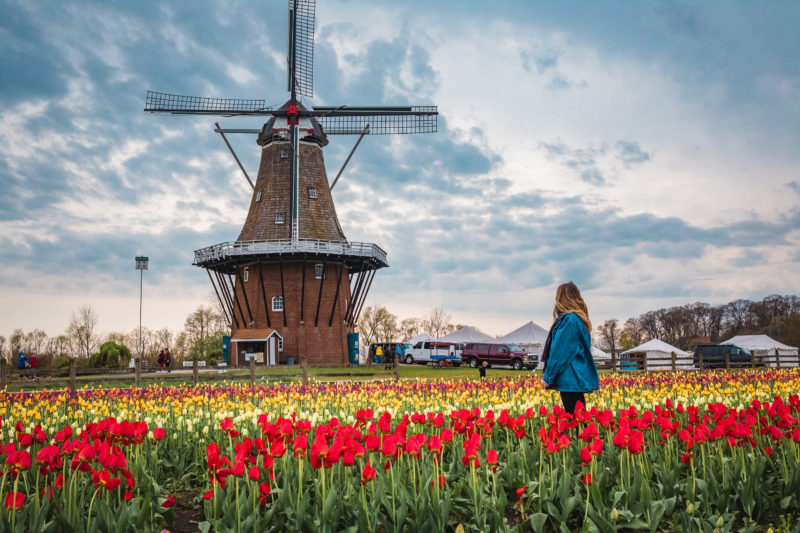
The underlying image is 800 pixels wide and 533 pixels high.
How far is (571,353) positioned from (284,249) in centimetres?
2660

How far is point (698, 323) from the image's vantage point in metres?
81.3

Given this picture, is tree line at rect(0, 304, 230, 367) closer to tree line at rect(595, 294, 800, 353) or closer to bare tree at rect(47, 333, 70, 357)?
bare tree at rect(47, 333, 70, 357)

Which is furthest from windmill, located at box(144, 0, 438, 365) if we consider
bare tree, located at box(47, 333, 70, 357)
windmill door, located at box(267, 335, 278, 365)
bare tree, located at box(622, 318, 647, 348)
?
bare tree, located at box(622, 318, 647, 348)

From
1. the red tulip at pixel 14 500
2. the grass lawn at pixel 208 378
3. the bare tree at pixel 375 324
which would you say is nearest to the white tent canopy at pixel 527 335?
the grass lawn at pixel 208 378

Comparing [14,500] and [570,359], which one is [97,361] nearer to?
[570,359]

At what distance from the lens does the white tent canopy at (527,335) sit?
36250 millimetres

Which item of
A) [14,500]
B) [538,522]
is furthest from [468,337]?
[14,500]

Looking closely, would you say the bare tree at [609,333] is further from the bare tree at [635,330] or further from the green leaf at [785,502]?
the green leaf at [785,502]

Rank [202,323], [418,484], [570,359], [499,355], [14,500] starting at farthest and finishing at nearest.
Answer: [202,323] < [499,355] < [570,359] < [418,484] < [14,500]

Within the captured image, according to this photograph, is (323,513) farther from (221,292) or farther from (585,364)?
(221,292)

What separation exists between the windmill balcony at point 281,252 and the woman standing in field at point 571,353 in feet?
85.5

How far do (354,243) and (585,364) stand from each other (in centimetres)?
2742

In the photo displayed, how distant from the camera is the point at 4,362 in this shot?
1711cm

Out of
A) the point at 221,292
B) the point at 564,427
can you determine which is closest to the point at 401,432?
the point at 564,427
